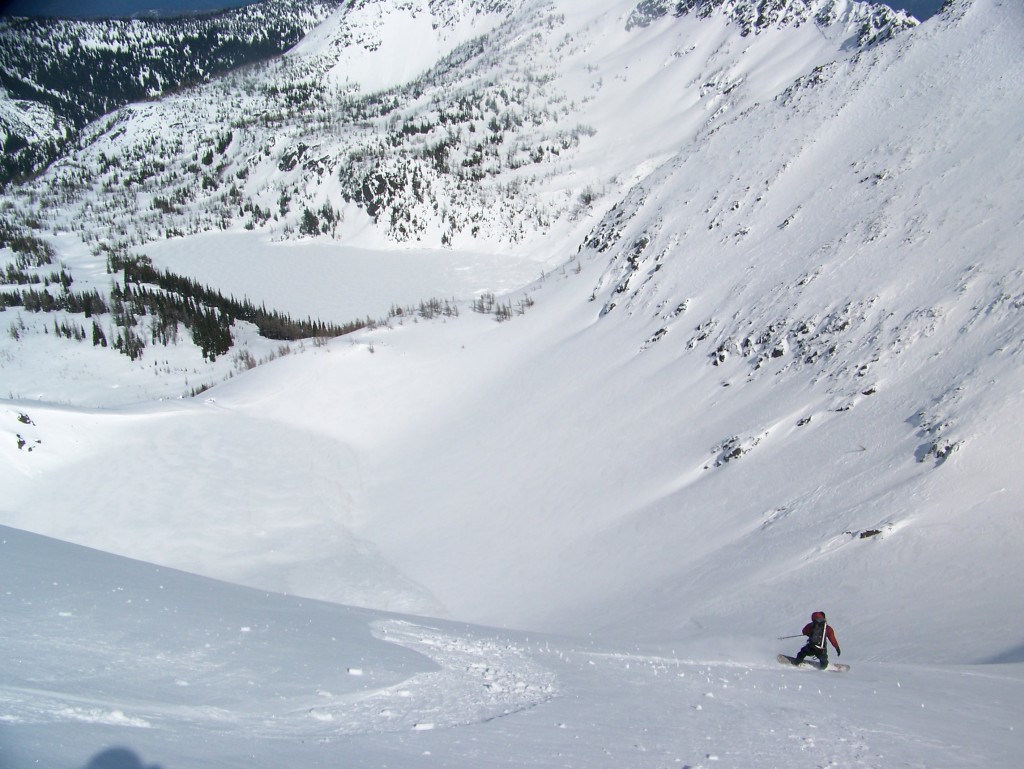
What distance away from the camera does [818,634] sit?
730cm

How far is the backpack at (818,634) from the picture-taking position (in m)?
7.28

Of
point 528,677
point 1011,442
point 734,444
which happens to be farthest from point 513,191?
point 528,677

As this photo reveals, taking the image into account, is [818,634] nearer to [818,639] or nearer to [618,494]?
[818,639]

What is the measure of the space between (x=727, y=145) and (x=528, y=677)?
25467 millimetres

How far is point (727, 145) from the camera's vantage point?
26.5 metres

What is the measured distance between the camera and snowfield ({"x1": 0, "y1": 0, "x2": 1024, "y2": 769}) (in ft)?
15.0

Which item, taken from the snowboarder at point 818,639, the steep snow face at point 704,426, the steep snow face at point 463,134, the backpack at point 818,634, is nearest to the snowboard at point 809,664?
the snowboarder at point 818,639

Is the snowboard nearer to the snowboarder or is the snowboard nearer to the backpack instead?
the snowboarder

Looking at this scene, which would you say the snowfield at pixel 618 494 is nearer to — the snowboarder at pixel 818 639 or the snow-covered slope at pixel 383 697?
the snow-covered slope at pixel 383 697

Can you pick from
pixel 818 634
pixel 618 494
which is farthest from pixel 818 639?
pixel 618 494

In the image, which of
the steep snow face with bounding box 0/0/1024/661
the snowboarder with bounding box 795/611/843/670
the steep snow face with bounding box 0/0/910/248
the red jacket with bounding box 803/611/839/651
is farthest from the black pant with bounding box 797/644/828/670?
the steep snow face with bounding box 0/0/910/248

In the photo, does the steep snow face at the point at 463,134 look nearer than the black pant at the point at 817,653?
No

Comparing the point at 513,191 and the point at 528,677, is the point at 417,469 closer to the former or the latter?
the point at 528,677

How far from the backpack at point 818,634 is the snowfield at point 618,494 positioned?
22.2 inches
